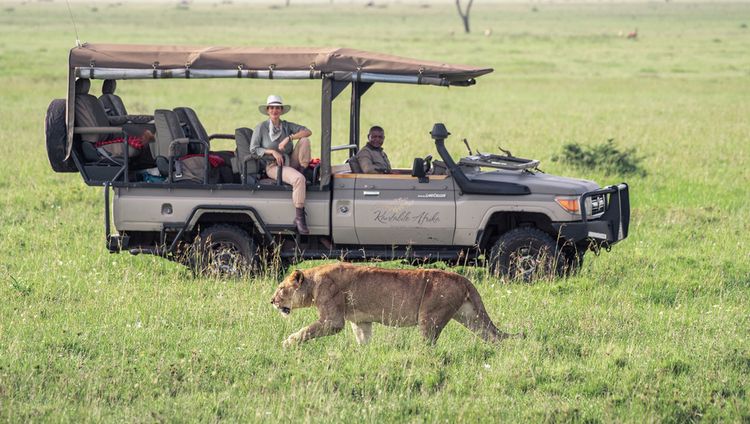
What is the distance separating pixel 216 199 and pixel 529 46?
171 ft

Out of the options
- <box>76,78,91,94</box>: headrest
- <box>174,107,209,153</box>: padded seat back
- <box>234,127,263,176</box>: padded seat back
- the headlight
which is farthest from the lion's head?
<box>76,78,91,94</box>: headrest

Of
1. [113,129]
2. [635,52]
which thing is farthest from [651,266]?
[635,52]

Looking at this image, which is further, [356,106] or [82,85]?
[356,106]

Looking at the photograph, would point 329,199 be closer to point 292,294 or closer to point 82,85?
point 292,294

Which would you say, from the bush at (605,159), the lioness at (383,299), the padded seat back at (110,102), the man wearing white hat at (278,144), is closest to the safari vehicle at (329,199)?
the man wearing white hat at (278,144)

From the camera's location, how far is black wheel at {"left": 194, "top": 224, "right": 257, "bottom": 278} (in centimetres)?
1124

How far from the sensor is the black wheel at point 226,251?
1124cm

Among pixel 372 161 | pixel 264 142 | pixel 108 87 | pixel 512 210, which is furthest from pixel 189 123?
pixel 512 210

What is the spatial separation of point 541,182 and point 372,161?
5.36ft

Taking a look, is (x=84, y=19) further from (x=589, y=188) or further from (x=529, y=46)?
(x=589, y=188)

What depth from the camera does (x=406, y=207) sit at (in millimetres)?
10938

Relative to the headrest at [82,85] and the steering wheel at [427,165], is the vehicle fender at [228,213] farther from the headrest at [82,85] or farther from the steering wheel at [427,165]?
the headrest at [82,85]

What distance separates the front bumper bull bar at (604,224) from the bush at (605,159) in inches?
303

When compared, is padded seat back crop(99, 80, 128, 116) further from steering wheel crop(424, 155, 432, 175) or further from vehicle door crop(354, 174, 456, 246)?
steering wheel crop(424, 155, 432, 175)
